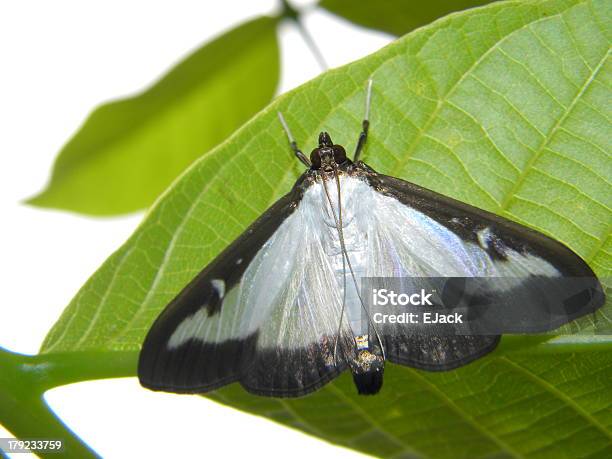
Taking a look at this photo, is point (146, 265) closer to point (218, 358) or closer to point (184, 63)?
point (218, 358)

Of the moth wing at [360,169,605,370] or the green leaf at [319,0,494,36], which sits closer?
the moth wing at [360,169,605,370]

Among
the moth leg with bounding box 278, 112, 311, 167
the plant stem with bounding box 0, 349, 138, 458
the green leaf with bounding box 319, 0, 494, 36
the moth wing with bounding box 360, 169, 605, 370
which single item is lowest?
the moth wing with bounding box 360, 169, 605, 370

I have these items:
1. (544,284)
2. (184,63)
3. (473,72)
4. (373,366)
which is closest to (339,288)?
(373,366)

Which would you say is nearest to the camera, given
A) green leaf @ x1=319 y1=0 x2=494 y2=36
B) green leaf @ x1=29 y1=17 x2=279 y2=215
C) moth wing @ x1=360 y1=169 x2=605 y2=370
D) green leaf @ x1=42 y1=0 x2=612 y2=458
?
moth wing @ x1=360 y1=169 x2=605 y2=370

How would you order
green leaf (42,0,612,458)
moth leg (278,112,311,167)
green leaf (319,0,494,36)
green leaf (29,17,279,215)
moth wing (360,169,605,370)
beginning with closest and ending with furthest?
moth wing (360,169,605,370) → green leaf (42,0,612,458) → moth leg (278,112,311,167) → green leaf (319,0,494,36) → green leaf (29,17,279,215)

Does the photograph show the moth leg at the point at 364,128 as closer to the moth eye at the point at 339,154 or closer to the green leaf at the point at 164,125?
the moth eye at the point at 339,154

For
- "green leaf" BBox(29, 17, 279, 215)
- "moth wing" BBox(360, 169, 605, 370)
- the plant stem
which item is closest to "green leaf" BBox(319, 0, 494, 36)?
"green leaf" BBox(29, 17, 279, 215)

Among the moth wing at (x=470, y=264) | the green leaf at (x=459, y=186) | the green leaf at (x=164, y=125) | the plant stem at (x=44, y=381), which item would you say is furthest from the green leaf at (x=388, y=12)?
the plant stem at (x=44, y=381)

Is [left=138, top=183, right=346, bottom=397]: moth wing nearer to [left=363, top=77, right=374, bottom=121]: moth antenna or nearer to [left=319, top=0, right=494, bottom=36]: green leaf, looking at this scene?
[left=363, top=77, right=374, bottom=121]: moth antenna
